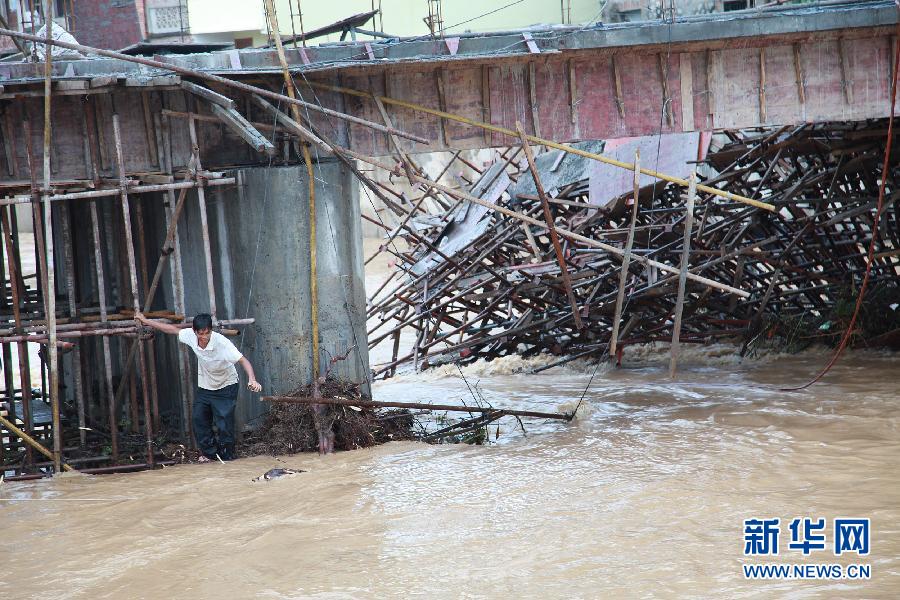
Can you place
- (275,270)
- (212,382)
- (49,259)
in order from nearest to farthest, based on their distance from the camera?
(49,259) < (212,382) < (275,270)

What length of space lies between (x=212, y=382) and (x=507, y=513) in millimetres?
3582

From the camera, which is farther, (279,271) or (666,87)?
(666,87)

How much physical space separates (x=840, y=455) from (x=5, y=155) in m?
8.91

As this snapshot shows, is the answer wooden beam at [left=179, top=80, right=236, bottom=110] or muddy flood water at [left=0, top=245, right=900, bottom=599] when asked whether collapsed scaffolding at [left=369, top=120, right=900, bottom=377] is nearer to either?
muddy flood water at [left=0, top=245, right=900, bottom=599]

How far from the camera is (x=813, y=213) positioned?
13906 millimetres

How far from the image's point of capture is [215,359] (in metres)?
9.84

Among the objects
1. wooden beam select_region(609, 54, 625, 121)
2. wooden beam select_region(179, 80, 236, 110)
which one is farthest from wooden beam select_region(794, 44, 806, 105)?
wooden beam select_region(179, 80, 236, 110)

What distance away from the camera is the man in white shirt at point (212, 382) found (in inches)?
384

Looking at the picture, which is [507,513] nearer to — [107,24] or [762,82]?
[762,82]

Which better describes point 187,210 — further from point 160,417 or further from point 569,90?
point 569,90

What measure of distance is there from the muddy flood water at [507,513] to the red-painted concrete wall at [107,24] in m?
11.4

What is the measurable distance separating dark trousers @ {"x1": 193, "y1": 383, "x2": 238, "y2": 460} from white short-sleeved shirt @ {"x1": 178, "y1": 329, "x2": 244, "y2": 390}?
0.10 metres

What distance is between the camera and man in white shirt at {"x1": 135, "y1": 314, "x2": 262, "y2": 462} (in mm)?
9742

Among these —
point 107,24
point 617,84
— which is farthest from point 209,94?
point 107,24
